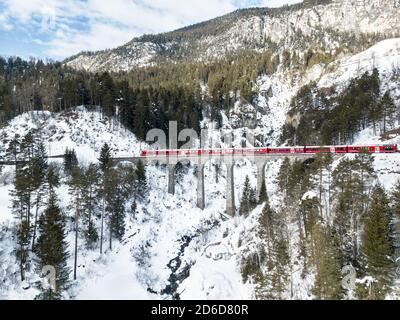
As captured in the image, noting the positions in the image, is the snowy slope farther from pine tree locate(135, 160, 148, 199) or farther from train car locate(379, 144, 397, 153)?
train car locate(379, 144, 397, 153)

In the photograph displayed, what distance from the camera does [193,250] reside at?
5262 centimetres

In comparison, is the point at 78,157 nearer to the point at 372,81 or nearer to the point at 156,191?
the point at 156,191

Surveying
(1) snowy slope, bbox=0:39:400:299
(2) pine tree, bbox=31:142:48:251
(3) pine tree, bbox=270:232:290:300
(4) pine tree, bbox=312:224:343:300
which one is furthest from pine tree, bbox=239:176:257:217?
(2) pine tree, bbox=31:142:48:251

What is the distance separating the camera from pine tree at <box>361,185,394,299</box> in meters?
26.3

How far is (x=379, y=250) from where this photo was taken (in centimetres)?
2703

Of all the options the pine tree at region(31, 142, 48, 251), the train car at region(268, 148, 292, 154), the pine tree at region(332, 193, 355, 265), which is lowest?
the pine tree at region(332, 193, 355, 265)

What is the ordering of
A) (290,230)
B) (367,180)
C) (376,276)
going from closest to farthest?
(376,276), (367,180), (290,230)

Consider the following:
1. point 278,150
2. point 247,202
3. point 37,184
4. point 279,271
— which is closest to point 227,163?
point 247,202

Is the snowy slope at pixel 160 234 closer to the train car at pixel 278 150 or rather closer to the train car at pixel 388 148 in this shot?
the train car at pixel 388 148

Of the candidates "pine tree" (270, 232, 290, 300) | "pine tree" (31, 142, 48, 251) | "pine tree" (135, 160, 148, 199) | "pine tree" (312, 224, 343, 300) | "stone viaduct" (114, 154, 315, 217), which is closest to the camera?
"pine tree" (312, 224, 343, 300)

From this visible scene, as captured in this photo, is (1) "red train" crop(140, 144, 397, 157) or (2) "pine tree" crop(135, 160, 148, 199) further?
(2) "pine tree" crop(135, 160, 148, 199)

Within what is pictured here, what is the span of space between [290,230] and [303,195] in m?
5.46
